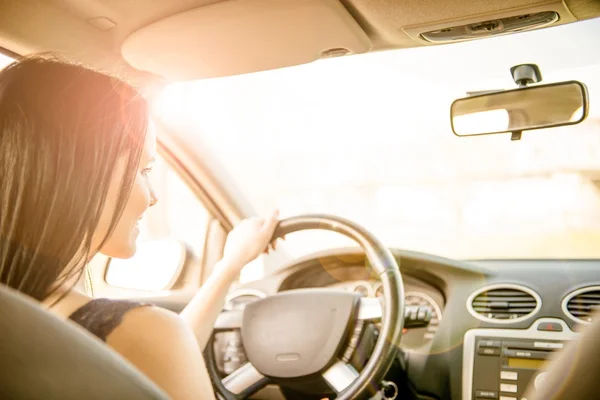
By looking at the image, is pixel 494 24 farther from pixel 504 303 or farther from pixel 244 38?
pixel 504 303

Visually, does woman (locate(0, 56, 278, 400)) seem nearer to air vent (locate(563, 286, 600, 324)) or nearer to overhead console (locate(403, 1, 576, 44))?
overhead console (locate(403, 1, 576, 44))

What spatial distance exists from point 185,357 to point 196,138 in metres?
2.53

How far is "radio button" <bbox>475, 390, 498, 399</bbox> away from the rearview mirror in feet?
3.80

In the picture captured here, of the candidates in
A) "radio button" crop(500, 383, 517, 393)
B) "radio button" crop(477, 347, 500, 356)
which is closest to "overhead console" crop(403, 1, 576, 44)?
"radio button" crop(477, 347, 500, 356)

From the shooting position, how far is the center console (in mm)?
2596

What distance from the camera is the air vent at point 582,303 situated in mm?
2652

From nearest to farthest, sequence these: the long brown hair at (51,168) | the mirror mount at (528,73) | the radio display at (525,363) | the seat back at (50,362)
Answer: the seat back at (50,362) < the long brown hair at (51,168) < the radio display at (525,363) < the mirror mount at (528,73)

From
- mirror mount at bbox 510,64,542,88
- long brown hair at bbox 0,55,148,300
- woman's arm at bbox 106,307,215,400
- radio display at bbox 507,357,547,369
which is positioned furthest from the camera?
mirror mount at bbox 510,64,542,88

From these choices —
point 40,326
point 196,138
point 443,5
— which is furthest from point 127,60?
point 40,326

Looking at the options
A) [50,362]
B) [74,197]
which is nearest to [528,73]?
[74,197]

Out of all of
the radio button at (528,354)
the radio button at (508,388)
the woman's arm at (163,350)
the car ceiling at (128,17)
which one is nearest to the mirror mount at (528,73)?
the car ceiling at (128,17)

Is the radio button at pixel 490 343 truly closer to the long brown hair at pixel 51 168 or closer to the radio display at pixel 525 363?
the radio display at pixel 525 363

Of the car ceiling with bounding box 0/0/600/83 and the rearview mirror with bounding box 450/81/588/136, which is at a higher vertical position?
the car ceiling with bounding box 0/0/600/83

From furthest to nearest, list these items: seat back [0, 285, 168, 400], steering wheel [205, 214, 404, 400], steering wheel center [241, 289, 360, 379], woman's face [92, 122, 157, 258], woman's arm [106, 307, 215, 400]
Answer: steering wheel center [241, 289, 360, 379], steering wheel [205, 214, 404, 400], woman's face [92, 122, 157, 258], woman's arm [106, 307, 215, 400], seat back [0, 285, 168, 400]
